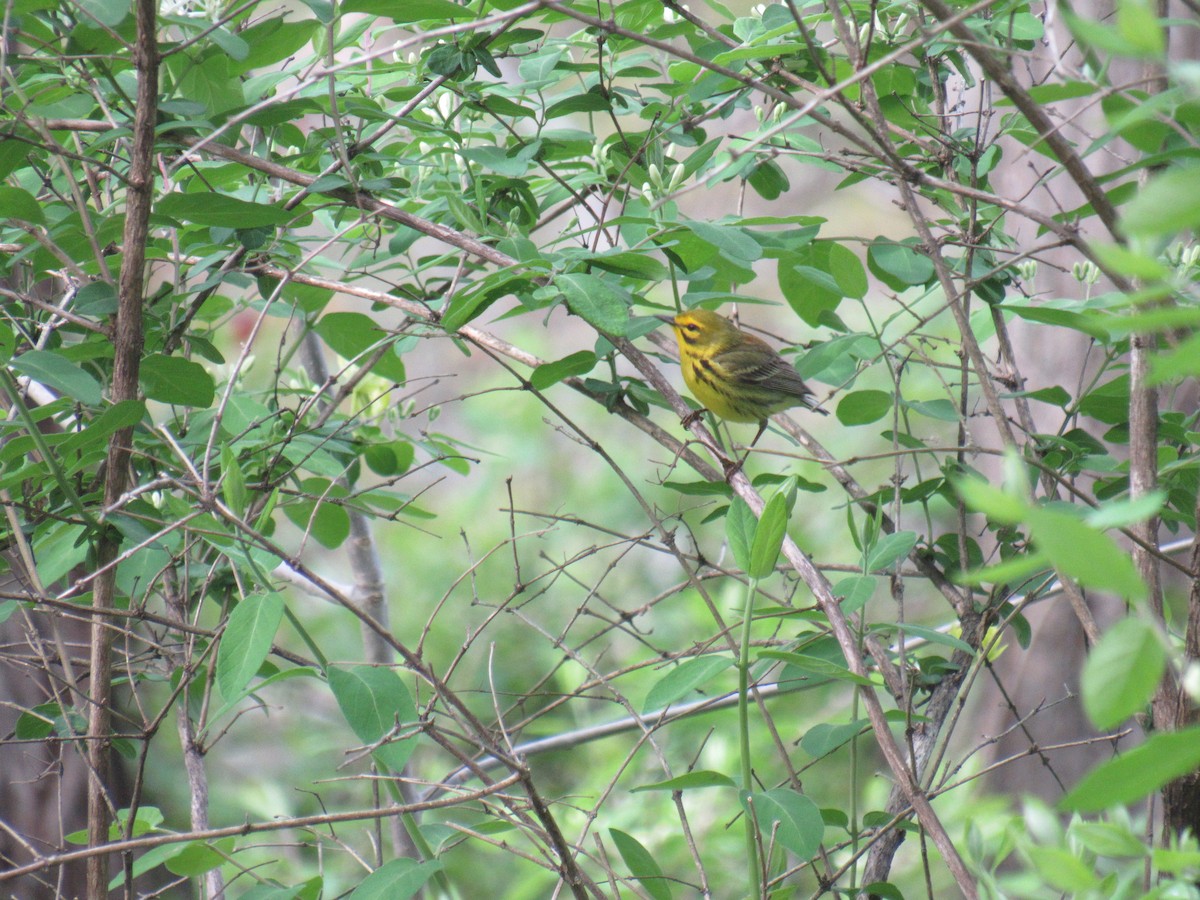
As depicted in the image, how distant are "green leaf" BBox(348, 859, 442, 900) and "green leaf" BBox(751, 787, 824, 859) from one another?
1.24 feet

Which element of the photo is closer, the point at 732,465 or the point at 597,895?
the point at 597,895

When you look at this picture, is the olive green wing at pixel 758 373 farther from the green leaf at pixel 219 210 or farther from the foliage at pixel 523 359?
the green leaf at pixel 219 210

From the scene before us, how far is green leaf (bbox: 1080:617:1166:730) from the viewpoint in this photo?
0.48m

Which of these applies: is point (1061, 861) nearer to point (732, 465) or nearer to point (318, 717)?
point (732, 465)

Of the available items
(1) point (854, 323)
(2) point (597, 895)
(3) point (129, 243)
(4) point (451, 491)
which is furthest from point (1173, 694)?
(4) point (451, 491)

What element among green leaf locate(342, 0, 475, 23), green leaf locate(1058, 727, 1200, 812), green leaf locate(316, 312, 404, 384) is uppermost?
green leaf locate(342, 0, 475, 23)

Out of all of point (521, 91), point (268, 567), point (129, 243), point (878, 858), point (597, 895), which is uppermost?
point (521, 91)

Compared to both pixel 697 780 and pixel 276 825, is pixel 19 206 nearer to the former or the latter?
pixel 276 825


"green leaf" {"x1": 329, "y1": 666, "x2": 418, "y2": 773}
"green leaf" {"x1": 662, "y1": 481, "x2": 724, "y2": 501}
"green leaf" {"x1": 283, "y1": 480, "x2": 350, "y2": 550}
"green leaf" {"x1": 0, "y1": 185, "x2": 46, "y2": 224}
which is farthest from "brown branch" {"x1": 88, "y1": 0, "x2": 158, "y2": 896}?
"green leaf" {"x1": 662, "y1": 481, "x2": 724, "y2": 501}

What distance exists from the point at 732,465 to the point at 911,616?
4503 millimetres

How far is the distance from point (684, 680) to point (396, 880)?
1.37 ft

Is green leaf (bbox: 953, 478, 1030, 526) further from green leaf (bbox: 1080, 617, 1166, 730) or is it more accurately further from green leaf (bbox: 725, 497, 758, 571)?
green leaf (bbox: 725, 497, 758, 571)

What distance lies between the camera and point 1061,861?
61 cm

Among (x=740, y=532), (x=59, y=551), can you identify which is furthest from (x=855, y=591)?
(x=59, y=551)
